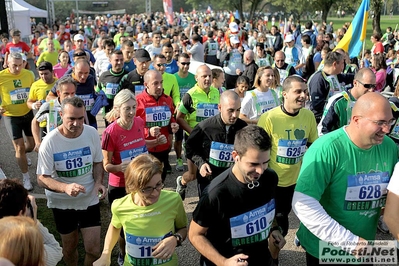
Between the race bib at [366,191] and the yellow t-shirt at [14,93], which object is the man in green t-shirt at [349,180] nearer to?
the race bib at [366,191]

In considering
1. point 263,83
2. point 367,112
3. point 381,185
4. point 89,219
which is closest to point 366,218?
point 381,185

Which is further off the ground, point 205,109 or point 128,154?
point 205,109

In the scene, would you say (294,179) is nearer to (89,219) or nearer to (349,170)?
(349,170)

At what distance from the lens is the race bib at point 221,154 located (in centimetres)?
463

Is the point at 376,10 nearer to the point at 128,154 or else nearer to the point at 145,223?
the point at 128,154

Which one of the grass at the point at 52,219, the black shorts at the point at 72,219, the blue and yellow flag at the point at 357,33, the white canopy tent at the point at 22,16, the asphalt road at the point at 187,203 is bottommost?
the asphalt road at the point at 187,203

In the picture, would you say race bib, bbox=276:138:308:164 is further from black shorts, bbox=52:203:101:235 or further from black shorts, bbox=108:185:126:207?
black shorts, bbox=52:203:101:235

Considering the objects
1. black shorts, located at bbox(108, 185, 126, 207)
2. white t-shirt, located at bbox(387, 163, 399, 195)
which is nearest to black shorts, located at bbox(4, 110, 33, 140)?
black shorts, located at bbox(108, 185, 126, 207)

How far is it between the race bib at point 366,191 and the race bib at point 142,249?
142 cm

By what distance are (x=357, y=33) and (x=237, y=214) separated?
794 centimetres

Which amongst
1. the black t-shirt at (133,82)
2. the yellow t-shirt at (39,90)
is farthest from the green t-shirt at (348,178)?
the yellow t-shirt at (39,90)

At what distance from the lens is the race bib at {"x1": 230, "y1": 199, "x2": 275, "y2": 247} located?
115 inches

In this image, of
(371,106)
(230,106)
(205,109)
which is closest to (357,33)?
(205,109)

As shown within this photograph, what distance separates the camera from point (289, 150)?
4582 mm
